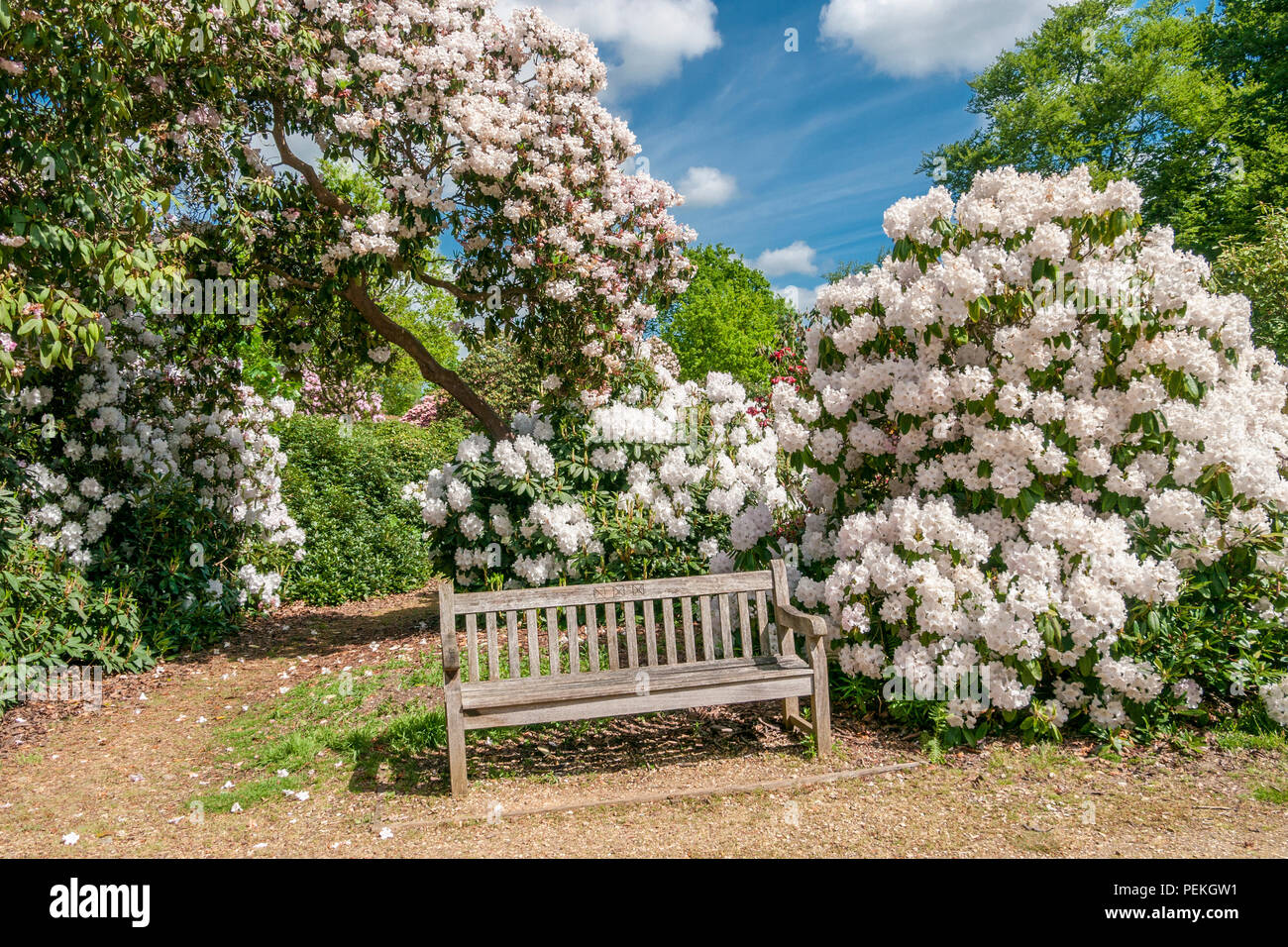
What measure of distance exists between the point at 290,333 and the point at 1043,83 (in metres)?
26.8

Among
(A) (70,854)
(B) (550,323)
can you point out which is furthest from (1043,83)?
(A) (70,854)

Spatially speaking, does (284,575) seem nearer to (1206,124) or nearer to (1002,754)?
(1002,754)

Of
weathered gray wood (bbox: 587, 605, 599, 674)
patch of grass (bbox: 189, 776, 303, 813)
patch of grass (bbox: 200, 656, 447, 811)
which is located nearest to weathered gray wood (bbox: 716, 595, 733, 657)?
weathered gray wood (bbox: 587, 605, 599, 674)

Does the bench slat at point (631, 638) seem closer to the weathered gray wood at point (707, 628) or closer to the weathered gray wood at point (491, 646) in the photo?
the weathered gray wood at point (707, 628)

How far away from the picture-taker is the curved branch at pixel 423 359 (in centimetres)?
799

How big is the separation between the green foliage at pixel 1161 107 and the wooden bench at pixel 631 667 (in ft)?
62.2

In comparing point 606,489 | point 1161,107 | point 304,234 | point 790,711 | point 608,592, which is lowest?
point 790,711

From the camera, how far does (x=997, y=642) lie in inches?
164

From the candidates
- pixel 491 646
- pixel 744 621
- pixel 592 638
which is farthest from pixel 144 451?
pixel 744 621

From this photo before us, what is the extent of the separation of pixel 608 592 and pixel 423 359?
15.6 feet

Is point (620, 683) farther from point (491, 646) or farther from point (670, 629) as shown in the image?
point (491, 646)

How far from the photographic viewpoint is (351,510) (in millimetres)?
9656

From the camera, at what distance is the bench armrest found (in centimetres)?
429

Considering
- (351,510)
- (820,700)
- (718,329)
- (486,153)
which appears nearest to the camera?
(820,700)
